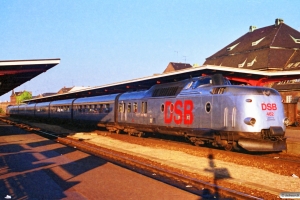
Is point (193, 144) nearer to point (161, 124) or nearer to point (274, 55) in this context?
point (161, 124)

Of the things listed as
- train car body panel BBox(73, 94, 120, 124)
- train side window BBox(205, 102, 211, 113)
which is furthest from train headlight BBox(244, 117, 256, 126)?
train car body panel BBox(73, 94, 120, 124)

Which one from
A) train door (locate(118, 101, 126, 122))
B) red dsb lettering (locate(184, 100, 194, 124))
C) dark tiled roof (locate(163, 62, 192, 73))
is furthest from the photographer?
dark tiled roof (locate(163, 62, 192, 73))

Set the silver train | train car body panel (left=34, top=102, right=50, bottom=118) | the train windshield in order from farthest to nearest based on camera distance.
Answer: train car body panel (left=34, top=102, right=50, bottom=118)
the train windshield
the silver train

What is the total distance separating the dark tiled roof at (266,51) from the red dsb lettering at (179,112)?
121 feet

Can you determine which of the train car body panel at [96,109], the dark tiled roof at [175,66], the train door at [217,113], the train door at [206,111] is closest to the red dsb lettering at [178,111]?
the train door at [206,111]

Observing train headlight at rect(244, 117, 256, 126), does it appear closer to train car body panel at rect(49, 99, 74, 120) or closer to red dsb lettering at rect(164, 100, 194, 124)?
red dsb lettering at rect(164, 100, 194, 124)

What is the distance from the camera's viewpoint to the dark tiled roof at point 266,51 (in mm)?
51531

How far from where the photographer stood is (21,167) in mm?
10781

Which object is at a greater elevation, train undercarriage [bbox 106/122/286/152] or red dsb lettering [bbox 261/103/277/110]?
red dsb lettering [bbox 261/103/277/110]

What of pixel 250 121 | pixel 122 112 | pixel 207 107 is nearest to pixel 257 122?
pixel 250 121

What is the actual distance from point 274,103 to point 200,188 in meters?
6.53

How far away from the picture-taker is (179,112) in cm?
1628

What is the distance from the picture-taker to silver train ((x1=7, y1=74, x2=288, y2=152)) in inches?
497

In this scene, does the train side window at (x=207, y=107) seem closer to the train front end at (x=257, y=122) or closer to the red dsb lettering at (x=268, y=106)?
the train front end at (x=257, y=122)
